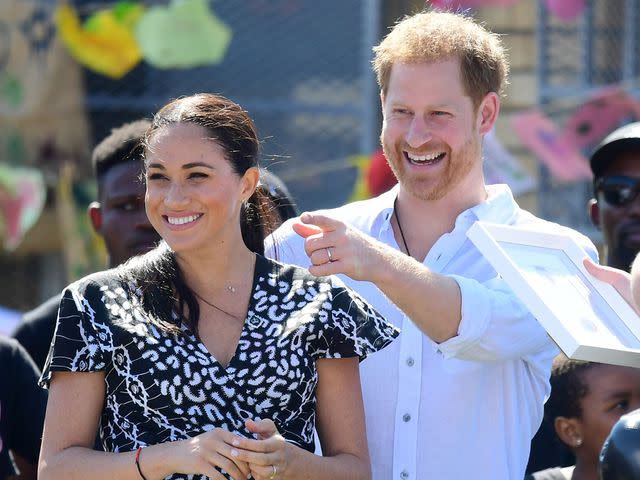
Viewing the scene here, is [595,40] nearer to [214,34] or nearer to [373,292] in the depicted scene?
[214,34]

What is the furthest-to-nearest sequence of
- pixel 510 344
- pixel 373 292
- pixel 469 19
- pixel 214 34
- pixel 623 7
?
pixel 623 7 < pixel 214 34 < pixel 469 19 < pixel 373 292 < pixel 510 344

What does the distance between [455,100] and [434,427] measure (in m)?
0.85

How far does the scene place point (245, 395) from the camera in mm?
2793

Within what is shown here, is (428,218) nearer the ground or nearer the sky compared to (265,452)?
nearer the sky

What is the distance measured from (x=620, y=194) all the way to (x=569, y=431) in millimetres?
841

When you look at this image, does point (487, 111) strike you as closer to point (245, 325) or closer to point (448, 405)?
point (448, 405)

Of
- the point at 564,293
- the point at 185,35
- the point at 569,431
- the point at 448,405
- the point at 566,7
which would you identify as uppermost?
the point at 566,7

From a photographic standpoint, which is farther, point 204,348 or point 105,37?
point 105,37

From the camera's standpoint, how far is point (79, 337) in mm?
2752

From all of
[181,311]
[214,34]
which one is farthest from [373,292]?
[214,34]

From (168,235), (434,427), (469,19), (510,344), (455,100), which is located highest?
(469,19)

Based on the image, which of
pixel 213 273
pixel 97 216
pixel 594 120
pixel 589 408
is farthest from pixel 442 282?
pixel 594 120

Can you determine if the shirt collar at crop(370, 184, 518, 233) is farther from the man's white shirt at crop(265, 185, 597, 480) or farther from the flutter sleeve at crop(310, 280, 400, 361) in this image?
the flutter sleeve at crop(310, 280, 400, 361)

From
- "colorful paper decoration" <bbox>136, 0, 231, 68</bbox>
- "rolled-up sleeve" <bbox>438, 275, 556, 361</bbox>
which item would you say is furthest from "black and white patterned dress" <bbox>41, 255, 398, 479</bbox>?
"colorful paper decoration" <bbox>136, 0, 231, 68</bbox>
